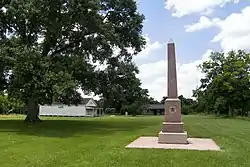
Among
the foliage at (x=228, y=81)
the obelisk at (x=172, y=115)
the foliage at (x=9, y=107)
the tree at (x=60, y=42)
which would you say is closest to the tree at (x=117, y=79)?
the tree at (x=60, y=42)

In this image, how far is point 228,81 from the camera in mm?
52344

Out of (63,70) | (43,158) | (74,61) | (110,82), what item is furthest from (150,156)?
(110,82)

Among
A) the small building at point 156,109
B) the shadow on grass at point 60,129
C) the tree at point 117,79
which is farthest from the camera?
the small building at point 156,109

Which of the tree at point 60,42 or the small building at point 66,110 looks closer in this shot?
the tree at point 60,42

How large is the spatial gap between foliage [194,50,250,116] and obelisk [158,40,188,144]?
37966 millimetres

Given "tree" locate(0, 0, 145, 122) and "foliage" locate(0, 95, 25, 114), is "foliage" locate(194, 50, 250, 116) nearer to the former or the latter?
"tree" locate(0, 0, 145, 122)

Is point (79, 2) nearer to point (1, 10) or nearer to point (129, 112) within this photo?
point (1, 10)

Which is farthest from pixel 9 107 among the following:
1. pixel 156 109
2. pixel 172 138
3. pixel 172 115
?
pixel 172 138

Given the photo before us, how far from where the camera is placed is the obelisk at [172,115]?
1460cm

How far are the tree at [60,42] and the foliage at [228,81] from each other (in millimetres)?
26803

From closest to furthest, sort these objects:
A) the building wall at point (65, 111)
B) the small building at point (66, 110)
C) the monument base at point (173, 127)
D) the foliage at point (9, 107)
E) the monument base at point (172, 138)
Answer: the monument base at point (172, 138) < the monument base at point (173, 127) < the foliage at point (9, 107) < the small building at point (66, 110) < the building wall at point (65, 111)

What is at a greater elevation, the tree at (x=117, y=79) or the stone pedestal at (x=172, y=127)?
the tree at (x=117, y=79)

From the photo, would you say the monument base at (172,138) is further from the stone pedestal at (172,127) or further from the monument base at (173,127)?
the monument base at (173,127)

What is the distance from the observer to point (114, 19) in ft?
88.4
